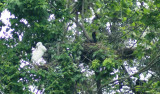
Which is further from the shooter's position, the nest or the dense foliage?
the nest

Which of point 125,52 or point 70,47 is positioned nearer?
point 70,47

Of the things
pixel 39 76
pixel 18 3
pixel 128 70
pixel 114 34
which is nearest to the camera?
pixel 18 3

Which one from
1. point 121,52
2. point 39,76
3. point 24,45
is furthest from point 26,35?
point 121,52

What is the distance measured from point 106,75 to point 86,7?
1659mm

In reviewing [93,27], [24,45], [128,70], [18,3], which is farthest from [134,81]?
[18,3]

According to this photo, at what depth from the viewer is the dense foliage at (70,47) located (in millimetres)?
6802

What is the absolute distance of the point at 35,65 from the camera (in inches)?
285

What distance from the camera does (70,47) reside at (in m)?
7.51

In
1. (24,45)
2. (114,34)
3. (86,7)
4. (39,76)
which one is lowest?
(39,76)

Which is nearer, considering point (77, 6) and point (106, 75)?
point (106, 75)

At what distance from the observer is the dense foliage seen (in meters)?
6.80

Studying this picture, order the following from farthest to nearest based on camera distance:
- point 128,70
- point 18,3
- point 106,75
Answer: point 128,70 < point 106,75 < point 18,3

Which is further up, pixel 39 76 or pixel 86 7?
pixel 86 7

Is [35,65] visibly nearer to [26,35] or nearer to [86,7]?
[26,35]
